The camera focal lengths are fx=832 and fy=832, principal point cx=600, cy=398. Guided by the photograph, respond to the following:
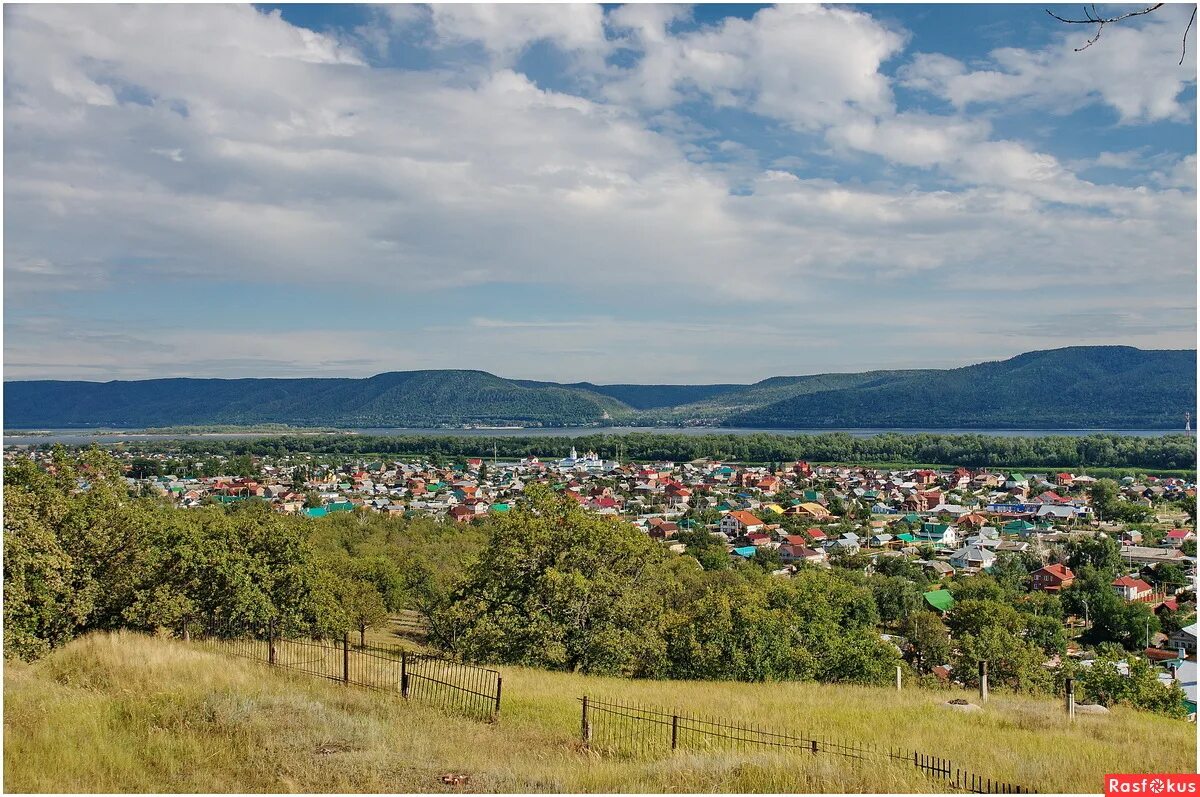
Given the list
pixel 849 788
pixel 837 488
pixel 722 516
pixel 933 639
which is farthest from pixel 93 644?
pixel 837 488

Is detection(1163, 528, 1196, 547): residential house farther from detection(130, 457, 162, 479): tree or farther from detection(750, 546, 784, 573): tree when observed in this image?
detection(130, 457, 162, 479): tree

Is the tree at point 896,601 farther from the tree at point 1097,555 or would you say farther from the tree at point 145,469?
the tree at point 145,469

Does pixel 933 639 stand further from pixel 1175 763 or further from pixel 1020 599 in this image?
pixel 1175 763

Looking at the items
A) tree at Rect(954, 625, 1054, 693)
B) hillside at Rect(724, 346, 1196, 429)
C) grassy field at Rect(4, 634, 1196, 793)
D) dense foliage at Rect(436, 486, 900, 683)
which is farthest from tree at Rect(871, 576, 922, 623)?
hillside at Rect(724, 346, 1196, 429)

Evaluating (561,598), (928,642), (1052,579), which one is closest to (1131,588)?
(1052,579)

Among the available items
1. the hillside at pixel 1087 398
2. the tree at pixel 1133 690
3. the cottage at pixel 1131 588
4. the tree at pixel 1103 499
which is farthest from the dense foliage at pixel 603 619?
the hillside at pixel 1087 398

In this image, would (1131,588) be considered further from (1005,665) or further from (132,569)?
(132,569)
